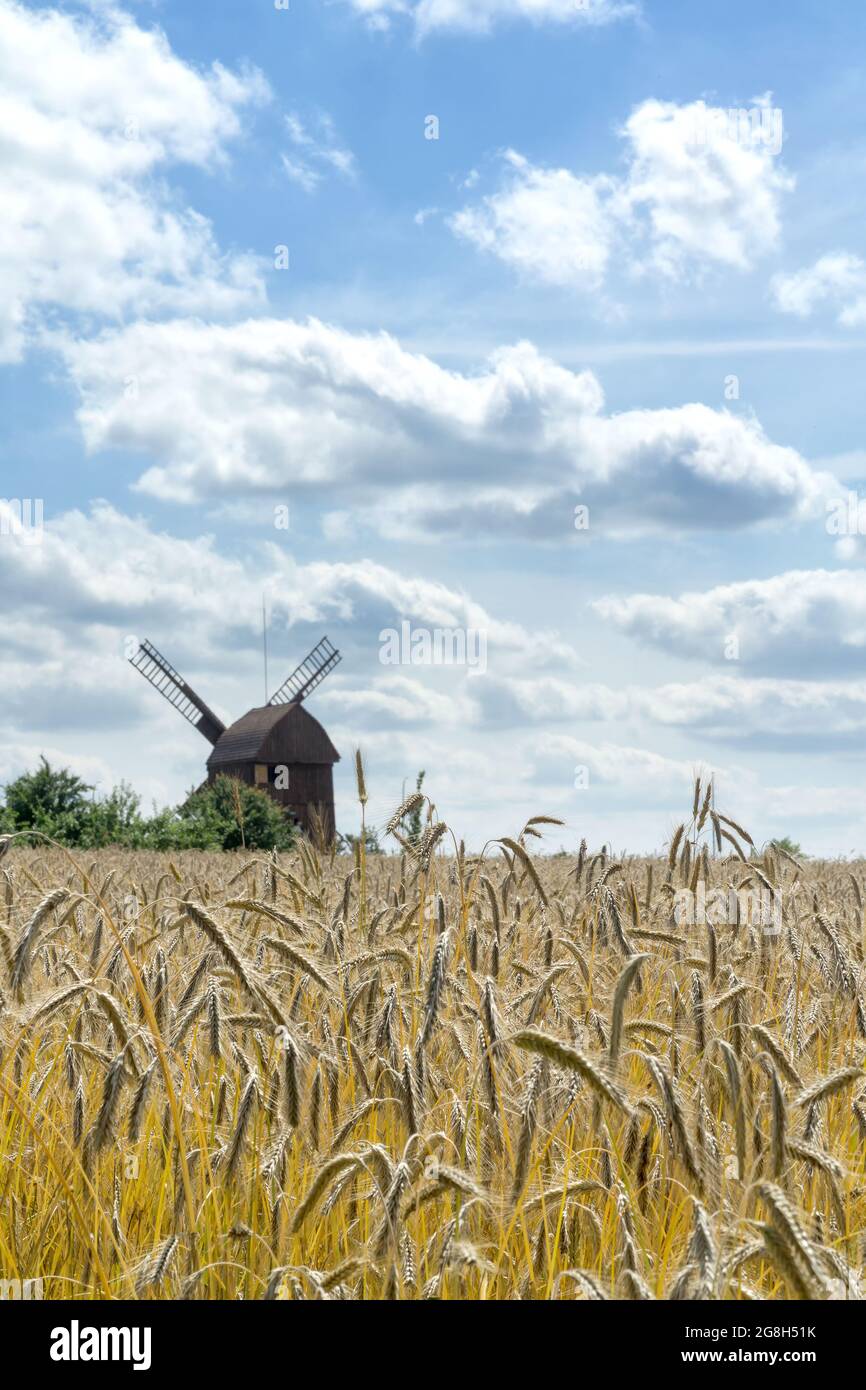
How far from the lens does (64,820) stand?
103ft

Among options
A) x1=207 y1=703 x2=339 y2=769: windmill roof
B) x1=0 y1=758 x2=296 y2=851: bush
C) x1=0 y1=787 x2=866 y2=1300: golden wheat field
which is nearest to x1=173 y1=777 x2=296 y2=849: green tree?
x1=0 y1=758 x2=296 y2=851: bush

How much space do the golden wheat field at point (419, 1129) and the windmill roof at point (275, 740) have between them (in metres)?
47.0

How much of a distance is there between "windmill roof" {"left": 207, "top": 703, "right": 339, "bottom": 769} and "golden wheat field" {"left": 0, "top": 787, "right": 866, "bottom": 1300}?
46992mm

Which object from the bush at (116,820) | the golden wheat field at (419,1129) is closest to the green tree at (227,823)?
the bush at (116,820)

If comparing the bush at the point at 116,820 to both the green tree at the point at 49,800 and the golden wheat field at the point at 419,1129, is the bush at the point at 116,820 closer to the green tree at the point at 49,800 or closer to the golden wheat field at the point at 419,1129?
the green tree at the point at 49,800

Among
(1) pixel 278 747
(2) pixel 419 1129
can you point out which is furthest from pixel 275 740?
(2) pixel 419 1129

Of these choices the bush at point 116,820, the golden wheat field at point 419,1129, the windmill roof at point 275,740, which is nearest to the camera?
the golden wheat field at point 419,1129

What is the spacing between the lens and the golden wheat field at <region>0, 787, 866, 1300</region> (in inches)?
93.2

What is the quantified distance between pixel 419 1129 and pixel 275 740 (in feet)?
162

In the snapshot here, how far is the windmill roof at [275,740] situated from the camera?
51406 mm

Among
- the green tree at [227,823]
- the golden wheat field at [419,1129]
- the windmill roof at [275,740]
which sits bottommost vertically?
the golden wheat field at [419,1129]

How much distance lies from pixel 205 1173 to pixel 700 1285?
1413mm

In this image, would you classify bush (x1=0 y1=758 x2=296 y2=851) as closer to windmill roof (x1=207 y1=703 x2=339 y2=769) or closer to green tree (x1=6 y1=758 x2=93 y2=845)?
green tree (x1=6 y1=758 x2=93 y2=845)

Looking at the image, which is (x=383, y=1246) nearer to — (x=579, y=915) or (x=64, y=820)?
(x=579, y=915)
